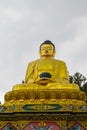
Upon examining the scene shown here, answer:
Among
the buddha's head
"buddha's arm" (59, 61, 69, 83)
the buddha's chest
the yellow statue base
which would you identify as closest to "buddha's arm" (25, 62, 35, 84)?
the buddha's chest

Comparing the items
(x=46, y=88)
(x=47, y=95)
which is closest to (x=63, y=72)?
(x=46, y=88)

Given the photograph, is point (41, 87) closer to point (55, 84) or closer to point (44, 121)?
point (55, 84)

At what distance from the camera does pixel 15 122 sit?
33.0ft

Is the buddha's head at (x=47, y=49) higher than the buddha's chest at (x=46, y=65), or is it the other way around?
the buddha's head at (x=47, y=49)

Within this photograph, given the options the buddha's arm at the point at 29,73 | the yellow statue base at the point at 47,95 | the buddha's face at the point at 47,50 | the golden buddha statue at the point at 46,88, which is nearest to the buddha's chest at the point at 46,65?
the golden buddha statue at the point at 46,88

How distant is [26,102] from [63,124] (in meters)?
1.13

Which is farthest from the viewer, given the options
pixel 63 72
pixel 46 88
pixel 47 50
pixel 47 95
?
pixel 47 50

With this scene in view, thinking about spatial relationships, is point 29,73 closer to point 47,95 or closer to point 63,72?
point 63,72

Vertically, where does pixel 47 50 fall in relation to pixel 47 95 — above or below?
above

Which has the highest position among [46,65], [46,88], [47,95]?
[46,65]

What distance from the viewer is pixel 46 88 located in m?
10.6

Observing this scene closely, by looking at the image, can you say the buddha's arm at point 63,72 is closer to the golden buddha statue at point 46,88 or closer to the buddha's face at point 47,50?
the golden buddha statue at point 46,88

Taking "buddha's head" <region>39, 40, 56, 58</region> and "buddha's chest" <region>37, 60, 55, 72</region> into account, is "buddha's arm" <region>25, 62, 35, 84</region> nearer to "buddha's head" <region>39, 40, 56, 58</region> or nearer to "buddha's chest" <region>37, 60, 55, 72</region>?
"buddha's chest" <region>37, 60, 55, 72</region>

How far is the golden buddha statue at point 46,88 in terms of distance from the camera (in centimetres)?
1037
